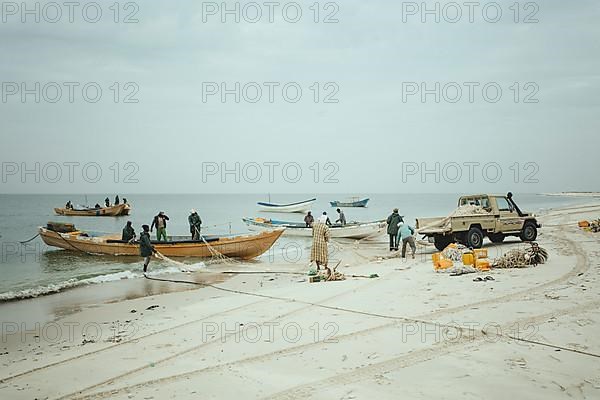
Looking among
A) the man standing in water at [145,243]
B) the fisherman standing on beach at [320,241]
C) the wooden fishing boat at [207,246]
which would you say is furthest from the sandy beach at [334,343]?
the wooden fishing boat at [207,246]

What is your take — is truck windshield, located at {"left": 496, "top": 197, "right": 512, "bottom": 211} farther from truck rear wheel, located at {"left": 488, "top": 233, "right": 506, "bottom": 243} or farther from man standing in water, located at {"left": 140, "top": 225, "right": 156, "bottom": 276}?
man standing in water, located at {"left": 140, "top": 225, "right": 156, "bottom": 276}

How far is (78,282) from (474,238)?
44.1ft

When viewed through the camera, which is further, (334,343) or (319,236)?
(319,236)

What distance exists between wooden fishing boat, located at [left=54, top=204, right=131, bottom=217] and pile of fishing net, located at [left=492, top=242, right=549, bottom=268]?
184 ft

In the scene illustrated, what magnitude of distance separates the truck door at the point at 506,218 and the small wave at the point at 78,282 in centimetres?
1121

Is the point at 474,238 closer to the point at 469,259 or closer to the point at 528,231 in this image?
the point at 528,231

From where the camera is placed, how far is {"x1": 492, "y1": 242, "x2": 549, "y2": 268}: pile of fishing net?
11.2m

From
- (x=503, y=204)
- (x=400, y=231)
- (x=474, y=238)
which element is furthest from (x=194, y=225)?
(x=503, y=204)

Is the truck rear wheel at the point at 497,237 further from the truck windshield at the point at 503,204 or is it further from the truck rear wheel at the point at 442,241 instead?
the truck rear wheel at the point at 442,241

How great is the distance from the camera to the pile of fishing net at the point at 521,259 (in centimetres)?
1115

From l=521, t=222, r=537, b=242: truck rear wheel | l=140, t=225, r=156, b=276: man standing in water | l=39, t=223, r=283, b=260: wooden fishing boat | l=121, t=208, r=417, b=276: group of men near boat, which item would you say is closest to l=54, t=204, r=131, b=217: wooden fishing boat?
l=39, t=223, r=283, b=260: wooden fishing boat

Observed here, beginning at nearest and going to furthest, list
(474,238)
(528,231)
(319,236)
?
(319,236) < (474,238) < (528,231)

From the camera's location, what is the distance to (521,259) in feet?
37.4

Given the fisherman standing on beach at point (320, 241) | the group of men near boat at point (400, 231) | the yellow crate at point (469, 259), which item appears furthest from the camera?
the group of men near boat at point (400, 231)
